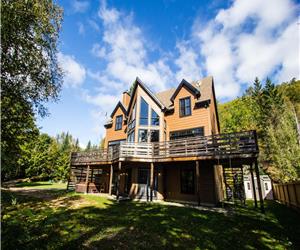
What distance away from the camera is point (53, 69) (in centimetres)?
977

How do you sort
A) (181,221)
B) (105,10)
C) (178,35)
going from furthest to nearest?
1. (178,35)
2. (105,10)
3. (181,221)

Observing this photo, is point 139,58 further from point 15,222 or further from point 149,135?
point 15,222

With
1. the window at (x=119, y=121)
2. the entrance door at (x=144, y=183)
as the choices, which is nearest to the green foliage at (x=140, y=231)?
the entrance door at (x=144, y=183)

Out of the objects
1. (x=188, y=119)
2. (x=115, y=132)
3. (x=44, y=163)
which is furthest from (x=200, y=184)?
(x=44, y=163)

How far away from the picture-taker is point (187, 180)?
14.1m

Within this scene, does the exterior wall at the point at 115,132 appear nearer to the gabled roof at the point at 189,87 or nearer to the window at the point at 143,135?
the window at the point at 143,135

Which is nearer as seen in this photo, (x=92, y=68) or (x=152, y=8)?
(x=152, y=8)

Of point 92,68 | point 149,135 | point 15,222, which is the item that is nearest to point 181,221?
point 15,222

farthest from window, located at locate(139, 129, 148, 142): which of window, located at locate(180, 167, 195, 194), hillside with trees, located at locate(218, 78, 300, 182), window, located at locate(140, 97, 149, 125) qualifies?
hillside with trees, located at locate(218, 78, 300, 182)

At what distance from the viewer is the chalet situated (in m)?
11.7

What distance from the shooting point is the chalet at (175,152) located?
11656 millimetres

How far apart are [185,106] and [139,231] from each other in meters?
11.6

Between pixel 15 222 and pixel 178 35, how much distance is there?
14.8m

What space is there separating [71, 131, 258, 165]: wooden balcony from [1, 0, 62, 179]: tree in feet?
21.9
